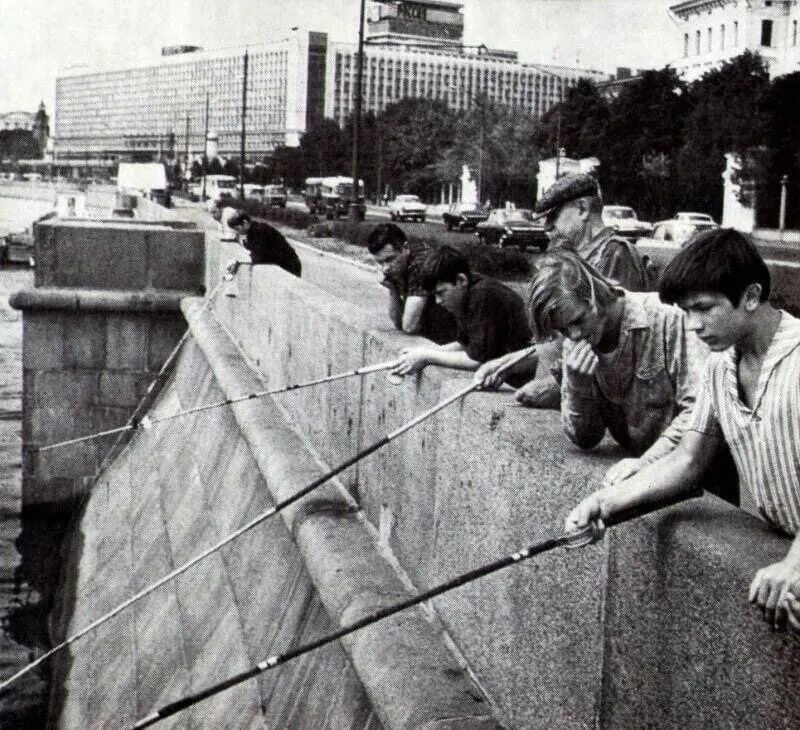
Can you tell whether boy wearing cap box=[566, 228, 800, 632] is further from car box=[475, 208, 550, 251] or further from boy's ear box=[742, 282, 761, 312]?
car box=[475, 208, 550, 251]

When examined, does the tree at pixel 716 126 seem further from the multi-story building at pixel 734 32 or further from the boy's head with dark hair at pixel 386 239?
the boy's head with dark hair at pixel 386 239

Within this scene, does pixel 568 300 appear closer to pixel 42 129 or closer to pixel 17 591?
pixel 17 591

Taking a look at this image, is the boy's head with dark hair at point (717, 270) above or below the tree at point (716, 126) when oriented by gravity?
below

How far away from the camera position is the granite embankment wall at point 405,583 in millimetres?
2668

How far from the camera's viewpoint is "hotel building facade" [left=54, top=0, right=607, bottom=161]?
12500cm

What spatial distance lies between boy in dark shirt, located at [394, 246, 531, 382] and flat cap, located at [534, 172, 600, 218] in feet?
1.24

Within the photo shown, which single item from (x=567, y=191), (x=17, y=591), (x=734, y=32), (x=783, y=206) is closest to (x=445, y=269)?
(x=567, y=191)

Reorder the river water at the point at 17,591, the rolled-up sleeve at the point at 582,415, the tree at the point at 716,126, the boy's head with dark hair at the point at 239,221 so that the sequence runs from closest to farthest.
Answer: the rolled-up sleeve at the point at 582,415, the river water at the point at 17,591, the boy's head with dark hair at the point at 239,221, the tree at the point at 716,126

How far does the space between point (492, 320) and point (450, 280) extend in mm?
221

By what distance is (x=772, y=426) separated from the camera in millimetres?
2615

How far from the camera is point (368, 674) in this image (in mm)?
4047

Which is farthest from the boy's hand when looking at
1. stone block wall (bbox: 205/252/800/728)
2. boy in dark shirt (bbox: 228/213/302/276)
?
boy in dark shirt (bbox: 228/213/302/276)

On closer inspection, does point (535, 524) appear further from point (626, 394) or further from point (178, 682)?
point (178, 682)

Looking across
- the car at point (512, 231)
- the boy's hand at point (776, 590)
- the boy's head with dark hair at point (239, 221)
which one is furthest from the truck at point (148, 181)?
the boy's hand at point (776, 590)
